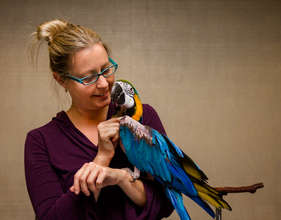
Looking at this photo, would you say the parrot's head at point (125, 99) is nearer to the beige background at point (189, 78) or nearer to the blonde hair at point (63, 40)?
the blonde hair at point (63, 40)

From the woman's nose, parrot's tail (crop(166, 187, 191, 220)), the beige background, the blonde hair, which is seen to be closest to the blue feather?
parrot's tail (crop(166, 187, 191, 220))

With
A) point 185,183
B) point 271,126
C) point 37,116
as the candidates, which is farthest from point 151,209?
point 271,126

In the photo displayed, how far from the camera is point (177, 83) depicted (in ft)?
6.38

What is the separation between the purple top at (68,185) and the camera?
0.73 meters

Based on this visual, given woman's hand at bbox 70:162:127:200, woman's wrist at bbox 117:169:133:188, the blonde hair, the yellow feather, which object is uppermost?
the blonde hair

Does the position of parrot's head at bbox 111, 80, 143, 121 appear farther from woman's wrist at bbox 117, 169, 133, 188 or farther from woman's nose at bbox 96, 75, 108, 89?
woman's wrist at bbox 117, 169, 133, 188

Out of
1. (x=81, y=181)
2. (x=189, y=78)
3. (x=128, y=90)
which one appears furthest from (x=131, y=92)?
(x=189, y=78)

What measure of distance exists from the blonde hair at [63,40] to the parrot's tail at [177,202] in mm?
433

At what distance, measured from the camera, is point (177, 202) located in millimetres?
751

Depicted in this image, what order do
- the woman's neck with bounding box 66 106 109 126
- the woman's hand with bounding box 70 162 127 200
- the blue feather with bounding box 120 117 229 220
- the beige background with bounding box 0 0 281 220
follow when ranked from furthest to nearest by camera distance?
1. the beige background with bounding box 0 0 281 220
2. the woman's neck with bounding box 66 106 109 126
3. the blue feather with bounding box 120 117 229 220
4. the woman's hand with bounding box 70 162 127 200

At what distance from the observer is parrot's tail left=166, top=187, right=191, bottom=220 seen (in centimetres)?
74

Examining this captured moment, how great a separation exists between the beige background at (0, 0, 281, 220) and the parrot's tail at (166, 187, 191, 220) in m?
1.18

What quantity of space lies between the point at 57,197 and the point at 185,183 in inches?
13.1

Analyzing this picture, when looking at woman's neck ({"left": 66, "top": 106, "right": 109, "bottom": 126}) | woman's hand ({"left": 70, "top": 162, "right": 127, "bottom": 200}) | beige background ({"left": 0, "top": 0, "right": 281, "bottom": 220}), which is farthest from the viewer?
beige background ({"left": 0, "top": 0, "right": 281, "bottom": 220})
